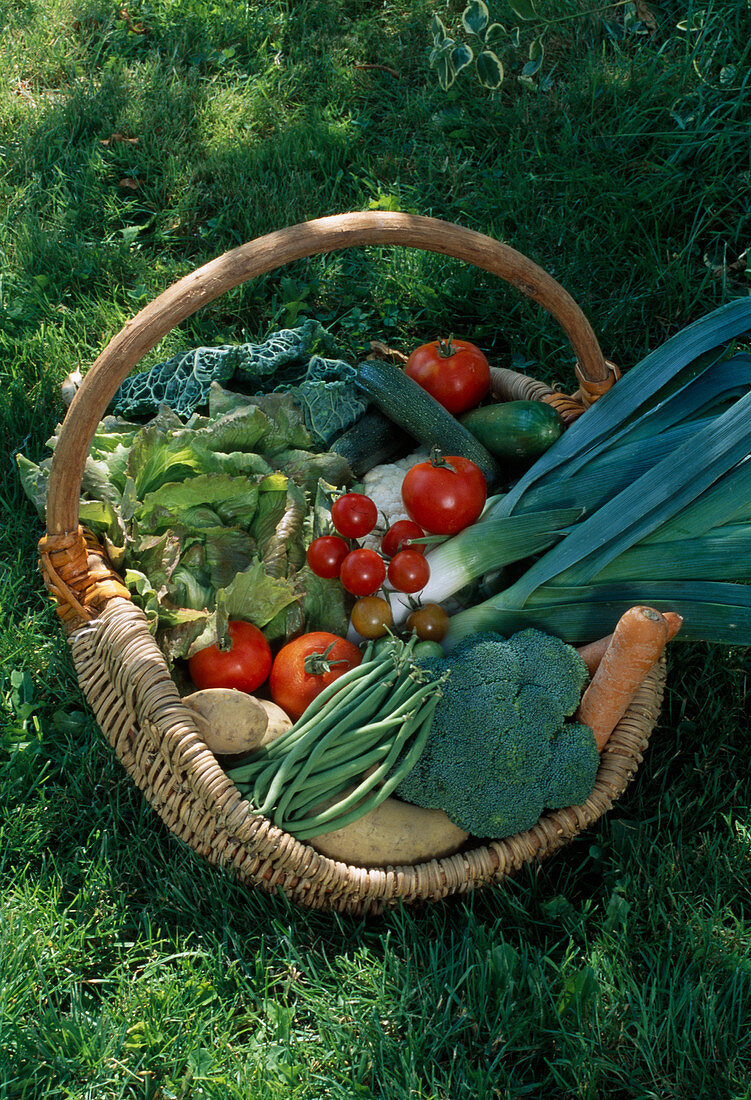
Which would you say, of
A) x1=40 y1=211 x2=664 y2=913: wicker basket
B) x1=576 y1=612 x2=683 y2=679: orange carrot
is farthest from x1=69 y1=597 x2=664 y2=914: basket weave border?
x1=576 y1=612 x2=683 y2=679: orange carrot

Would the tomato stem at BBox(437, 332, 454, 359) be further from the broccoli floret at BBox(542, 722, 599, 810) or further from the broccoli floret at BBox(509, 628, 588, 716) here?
the broccoli floret at BBox(542, 722, 599, 810)

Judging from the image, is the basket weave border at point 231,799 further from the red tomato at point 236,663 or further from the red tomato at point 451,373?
the red tomato at point 451,373

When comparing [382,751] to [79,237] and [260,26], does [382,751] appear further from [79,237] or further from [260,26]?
[260,26]

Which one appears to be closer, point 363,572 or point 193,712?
point 193,712

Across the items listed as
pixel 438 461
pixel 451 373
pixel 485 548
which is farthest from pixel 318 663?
pixel 451 373

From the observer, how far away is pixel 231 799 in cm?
192

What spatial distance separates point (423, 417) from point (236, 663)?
38.1 inches

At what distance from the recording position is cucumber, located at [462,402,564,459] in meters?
2.68

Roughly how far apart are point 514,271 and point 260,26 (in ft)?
9.80

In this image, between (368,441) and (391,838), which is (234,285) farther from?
(391,838)

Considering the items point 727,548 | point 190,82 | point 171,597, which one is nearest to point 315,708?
point 171,597

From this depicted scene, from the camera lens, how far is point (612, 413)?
99.5 inches

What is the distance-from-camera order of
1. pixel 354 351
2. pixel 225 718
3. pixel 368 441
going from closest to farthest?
pixel 225 718, pixel 368 441, pixel 354 351

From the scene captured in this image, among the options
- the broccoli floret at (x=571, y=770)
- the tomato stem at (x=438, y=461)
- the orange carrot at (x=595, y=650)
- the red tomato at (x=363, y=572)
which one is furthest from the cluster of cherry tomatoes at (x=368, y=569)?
the broccoli floret at (x=571, y=770)
